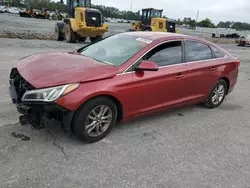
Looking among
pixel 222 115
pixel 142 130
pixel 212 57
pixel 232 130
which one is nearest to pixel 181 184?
pixel 142 130

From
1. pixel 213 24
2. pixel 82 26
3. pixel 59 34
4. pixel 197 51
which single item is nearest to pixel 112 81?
pixel 197 51

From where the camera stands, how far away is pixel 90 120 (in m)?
3.26

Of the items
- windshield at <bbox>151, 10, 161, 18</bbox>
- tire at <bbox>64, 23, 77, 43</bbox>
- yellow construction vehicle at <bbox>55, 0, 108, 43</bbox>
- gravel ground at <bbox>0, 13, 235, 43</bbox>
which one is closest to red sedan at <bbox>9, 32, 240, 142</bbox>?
yellow construction vehicle at <bbox>55, 0, 108, 43</bbox>

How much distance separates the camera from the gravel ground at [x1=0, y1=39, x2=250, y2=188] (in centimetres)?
266

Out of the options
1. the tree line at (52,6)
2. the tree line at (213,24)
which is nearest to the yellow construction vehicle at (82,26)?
the tree line at (52,6)

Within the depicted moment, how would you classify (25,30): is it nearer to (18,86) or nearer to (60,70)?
(18,86)

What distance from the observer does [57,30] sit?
650 inches

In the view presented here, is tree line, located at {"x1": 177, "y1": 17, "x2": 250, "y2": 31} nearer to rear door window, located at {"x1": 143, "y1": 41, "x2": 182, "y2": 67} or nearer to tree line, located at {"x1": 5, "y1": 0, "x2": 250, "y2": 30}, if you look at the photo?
tree line, located at {"x1": 5, "y1": 0, "x2": 250, "y2": 30}

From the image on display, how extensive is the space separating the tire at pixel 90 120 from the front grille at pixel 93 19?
1280cm

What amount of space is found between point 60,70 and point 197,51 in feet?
8.76

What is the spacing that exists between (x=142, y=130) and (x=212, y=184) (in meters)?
1.41

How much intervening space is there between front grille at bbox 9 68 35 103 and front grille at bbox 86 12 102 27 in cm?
1238

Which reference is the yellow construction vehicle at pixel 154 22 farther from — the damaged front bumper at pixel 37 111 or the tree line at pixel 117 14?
the tree line at pixel 117 14

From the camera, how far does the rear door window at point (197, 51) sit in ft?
14.3
